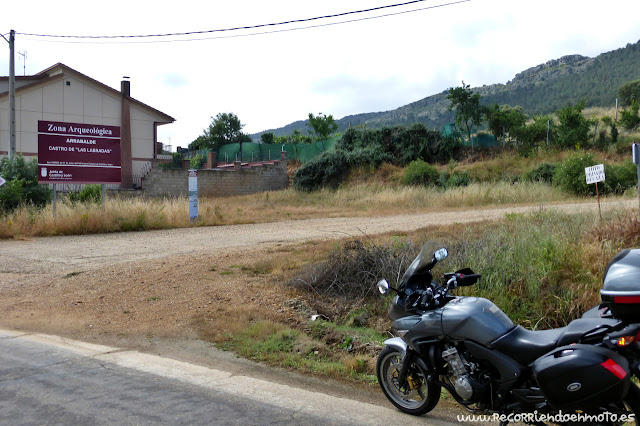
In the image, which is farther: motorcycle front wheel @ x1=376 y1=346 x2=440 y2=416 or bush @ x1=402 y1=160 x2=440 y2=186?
bush @ x1=402 y1=160 x2=440 y2=186

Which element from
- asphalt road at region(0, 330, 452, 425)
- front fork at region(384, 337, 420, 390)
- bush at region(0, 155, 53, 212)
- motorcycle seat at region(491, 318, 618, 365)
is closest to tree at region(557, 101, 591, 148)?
bush at region(0, 155, 53, 212)

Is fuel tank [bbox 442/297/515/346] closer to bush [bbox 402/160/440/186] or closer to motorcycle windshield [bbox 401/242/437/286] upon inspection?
motorcycle windshield [bbox 401/242/437/286]

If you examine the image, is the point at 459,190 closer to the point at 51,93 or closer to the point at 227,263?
the point at 227,263

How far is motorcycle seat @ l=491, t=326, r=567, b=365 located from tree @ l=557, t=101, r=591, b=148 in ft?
109

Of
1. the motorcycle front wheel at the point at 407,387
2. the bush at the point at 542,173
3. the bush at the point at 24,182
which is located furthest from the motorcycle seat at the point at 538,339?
the bush at the point at 542,173

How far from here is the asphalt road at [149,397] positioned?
4.47m

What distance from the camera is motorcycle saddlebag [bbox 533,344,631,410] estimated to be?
3.16m

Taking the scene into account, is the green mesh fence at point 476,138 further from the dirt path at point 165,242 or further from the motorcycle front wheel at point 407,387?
the motorcycle front wheel at point 407,387

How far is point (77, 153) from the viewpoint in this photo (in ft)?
61.0

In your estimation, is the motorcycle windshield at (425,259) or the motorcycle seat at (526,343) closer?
the motorcycle seat at (526,343)

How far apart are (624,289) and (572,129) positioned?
33.9 m

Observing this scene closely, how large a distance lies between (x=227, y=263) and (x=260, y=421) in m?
6.69

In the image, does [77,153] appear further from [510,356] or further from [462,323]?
[510,356]

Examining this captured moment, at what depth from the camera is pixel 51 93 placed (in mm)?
37375
